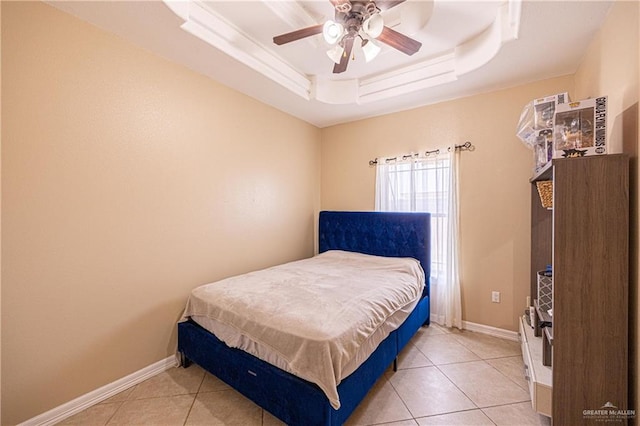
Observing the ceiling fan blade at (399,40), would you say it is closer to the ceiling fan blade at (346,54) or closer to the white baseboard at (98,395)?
the ceiling fan blade at (346,54)

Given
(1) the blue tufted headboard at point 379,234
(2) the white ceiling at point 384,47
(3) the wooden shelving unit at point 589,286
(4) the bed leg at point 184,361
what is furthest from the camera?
(1) the blue tufted headboard at point 379,234

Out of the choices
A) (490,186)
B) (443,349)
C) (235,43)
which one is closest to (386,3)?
(235,43)

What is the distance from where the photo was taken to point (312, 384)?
1.41 meters

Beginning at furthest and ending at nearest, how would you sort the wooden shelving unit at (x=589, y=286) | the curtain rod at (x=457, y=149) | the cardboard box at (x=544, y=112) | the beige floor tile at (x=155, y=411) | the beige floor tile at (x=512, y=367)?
the curtain rod at (x=457, y=149) → the beige floor tile at (x=512, y=367) → the cardboard box at (x=544, y=112) → the beige floor tile at (x=155, y=411) → the wooden shelving unit at (x=589, y=286)

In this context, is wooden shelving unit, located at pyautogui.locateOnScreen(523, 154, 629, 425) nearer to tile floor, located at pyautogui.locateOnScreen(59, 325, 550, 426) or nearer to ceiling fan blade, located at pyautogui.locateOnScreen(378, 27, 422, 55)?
tile floor, located at pyautogui.locateOnScreen(59, 325, 550, 426)

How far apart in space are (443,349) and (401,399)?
0.90 m

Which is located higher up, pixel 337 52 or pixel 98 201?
pixel 337 52

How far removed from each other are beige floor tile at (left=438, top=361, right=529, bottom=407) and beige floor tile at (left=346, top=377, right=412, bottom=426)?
0.53 meters

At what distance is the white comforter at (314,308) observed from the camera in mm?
1409

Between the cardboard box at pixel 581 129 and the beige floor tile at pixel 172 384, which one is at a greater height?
the cardboard box at pixel 581 129

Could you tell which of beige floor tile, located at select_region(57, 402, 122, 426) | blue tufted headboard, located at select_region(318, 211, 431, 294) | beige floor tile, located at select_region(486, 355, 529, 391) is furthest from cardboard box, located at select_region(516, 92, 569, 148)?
beige floor tile, located at select_region(57, 402, 122, 426)

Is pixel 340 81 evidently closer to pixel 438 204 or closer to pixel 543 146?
pixel 438 204

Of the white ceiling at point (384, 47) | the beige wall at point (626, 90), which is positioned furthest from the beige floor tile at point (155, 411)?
the white ceiling at point (384, 47)

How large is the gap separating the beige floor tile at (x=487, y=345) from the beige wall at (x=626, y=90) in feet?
3.72
